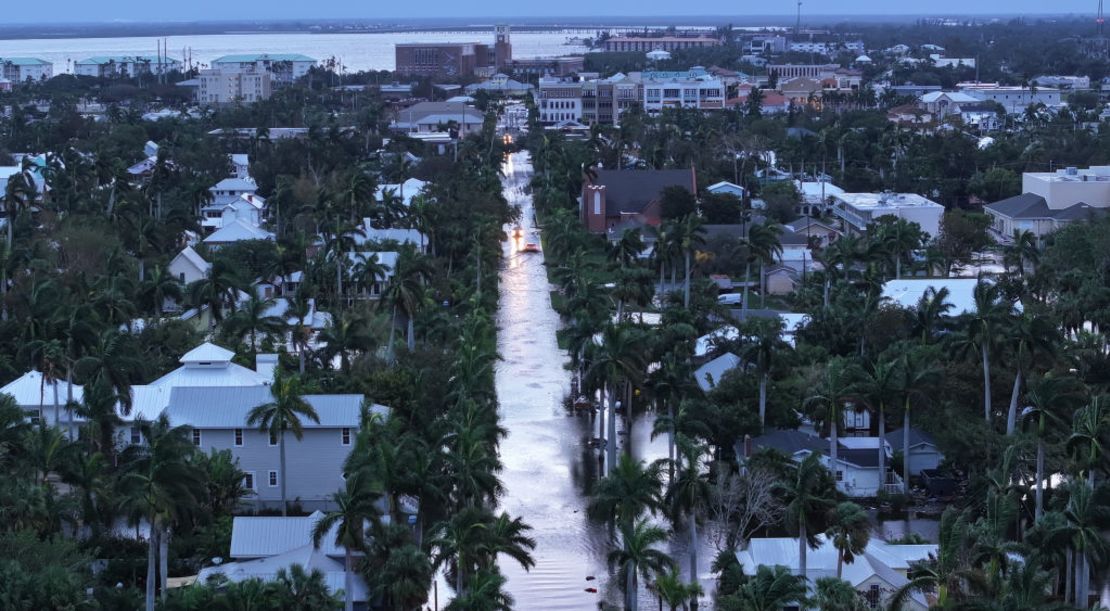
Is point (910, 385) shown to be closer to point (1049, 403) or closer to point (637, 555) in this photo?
point (1049, 403)

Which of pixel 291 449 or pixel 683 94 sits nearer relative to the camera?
pixel 291 449

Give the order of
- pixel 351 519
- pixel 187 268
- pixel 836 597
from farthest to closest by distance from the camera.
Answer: pixel 187 268 < pixel 351 519 < pixel 836 597

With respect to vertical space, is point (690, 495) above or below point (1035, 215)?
below

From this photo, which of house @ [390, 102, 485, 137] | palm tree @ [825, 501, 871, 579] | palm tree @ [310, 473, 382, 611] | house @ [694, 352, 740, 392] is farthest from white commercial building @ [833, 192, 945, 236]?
house @ [390, 102, 485, 137]

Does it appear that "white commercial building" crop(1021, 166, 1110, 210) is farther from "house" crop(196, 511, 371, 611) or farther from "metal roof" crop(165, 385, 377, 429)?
"house" crop(196, 511, 371, 611)

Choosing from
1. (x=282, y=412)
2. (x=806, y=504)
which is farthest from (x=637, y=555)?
(x=282, y=412)

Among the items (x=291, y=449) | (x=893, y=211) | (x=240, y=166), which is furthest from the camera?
(x=240, y=166)

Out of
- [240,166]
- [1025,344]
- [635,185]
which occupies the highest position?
[635,185]

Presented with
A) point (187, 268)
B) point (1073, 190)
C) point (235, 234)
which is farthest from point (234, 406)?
point (1073, 190)
